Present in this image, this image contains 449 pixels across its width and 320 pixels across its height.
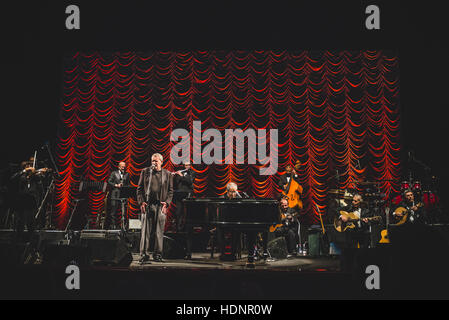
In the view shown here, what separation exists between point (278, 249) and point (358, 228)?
5.00ft

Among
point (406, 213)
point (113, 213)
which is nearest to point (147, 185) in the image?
point (113, 213)

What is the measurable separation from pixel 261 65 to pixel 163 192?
6165mm

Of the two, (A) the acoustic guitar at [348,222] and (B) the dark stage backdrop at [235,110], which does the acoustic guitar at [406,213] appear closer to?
(A) the acoustic guitar at [348,222]

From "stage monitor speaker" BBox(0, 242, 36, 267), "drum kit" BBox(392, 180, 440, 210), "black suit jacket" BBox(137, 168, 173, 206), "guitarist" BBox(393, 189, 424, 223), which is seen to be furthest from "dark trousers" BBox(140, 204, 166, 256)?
"drum kit" BBox(392, 180, 440, 210)

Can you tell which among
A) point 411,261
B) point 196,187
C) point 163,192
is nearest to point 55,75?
point 196,187

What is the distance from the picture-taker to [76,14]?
868 centimetres

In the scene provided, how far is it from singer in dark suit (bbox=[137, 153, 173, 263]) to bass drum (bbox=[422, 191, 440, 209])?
5507 millimetres

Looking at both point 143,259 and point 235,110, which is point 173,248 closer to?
point 143,259

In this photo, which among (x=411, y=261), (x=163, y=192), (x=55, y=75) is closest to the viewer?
(x=411, y=261)

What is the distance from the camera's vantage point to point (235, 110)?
1097 cm

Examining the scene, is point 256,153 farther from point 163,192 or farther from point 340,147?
point 163,192

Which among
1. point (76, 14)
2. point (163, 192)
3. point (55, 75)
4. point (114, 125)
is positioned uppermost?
point (76, 14)

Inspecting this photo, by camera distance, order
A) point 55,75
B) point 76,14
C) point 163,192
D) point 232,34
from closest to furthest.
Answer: point 163,192, point 76,14, point 232,34, point 55,75

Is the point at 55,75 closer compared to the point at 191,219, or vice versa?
the point at 191,219
